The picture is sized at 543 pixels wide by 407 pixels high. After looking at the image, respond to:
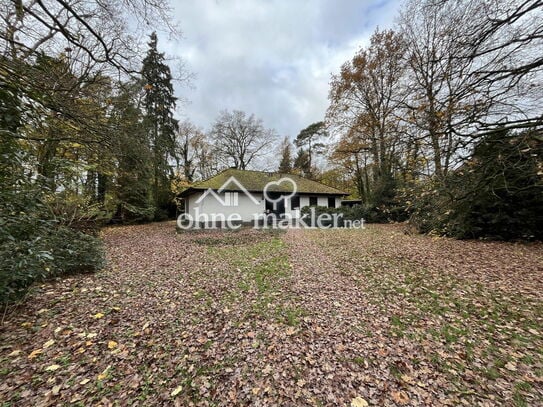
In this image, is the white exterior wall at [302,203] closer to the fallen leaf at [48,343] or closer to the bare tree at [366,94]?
the bare tree at [366,94]

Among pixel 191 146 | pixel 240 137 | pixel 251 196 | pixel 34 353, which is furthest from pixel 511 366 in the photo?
pixel 191 146

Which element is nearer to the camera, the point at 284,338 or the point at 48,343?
the point at 48,343

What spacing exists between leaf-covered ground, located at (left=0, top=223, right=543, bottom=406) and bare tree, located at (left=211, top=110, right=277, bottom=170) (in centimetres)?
2243

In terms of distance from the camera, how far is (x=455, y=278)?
4676 millimetres

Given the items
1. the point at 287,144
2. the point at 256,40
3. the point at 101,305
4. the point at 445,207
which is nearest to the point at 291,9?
the point at 256,40

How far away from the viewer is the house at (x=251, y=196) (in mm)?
15555

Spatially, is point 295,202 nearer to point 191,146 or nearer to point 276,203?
point 276,203

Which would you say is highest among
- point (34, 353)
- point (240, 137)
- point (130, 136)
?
point (240, 137)

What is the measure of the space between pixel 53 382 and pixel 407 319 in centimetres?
451

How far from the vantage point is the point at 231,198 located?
16.2 metres

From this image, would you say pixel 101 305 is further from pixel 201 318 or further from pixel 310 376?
pixel 310 376

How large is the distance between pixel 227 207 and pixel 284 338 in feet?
44.8

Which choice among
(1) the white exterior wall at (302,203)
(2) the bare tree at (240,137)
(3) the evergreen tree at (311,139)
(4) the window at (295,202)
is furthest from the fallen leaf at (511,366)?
(3) the evergreen tree at (311,139)

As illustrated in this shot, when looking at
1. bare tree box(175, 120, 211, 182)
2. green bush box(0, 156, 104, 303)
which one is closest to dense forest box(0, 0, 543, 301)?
green bush box(0, 156, 104, 303)
